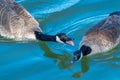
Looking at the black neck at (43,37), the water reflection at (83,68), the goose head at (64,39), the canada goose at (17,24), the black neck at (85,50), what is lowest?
the water reflection at (83,68)

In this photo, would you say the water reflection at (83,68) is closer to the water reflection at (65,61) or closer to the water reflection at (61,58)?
the water reflection at (65,61)

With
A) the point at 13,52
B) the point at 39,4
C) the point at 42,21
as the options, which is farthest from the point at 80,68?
the point at 39,4

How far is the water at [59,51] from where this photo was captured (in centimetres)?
891

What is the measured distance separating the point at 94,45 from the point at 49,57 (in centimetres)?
98

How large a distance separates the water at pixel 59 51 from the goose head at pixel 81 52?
21 cm

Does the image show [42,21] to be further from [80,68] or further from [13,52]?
[80,68]

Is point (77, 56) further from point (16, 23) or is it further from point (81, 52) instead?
point (16, 23)

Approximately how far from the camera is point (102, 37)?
9656mm

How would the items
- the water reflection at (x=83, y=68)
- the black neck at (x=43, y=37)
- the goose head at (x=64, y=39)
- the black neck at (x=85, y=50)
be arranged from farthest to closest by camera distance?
1. the black neck at (x=43, y=37)
2. the goose head at (x=64, y=39)
3. the black neck at (x=85, y=50)
4. the water reflection at (x=83, y=68)

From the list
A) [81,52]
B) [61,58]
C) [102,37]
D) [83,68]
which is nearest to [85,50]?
[81,52]

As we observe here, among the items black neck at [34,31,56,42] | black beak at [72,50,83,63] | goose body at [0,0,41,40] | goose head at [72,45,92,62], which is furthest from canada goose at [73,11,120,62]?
goose body at [0,0,41,40]

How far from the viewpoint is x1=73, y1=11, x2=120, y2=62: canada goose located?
369 inches

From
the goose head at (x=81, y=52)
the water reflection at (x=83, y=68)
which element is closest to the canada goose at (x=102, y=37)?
the goose head at (x=81, y=52)

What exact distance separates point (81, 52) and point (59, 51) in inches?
36.7
